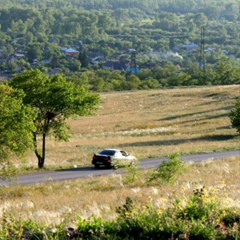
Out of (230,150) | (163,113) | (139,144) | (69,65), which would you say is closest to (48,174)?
(230,150)

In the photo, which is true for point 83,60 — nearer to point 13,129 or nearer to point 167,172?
point 13,129

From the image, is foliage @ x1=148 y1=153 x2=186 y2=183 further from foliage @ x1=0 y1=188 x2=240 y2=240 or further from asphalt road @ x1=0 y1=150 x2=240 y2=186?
foliage @ x1=0 y1=188 x2=240 y2=240

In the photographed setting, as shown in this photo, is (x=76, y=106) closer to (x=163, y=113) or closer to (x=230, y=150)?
(x=230, y=150)

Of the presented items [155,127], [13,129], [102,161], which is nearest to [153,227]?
[13,129]

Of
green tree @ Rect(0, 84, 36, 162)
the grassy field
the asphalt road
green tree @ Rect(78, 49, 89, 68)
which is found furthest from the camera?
green tree @ Rect(78, 49, 89, 68)

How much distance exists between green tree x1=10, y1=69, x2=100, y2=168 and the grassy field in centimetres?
180

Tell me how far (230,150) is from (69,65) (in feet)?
504

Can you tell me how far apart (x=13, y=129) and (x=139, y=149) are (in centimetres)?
1681

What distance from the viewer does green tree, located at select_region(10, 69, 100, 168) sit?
3262 cm

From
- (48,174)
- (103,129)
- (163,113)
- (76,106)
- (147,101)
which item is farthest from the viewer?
(147,101)

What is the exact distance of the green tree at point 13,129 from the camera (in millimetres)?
25188

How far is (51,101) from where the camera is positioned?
3262 centimetres

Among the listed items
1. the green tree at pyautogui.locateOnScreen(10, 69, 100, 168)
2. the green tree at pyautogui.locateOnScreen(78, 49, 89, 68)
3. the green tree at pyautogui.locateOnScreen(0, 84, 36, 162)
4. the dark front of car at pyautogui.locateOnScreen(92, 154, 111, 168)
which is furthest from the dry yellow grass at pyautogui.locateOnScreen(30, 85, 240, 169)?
the green tree at pyautogui.locateOnScreen(78, 49, 89, 68)

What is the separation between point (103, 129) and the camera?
2329 inches
